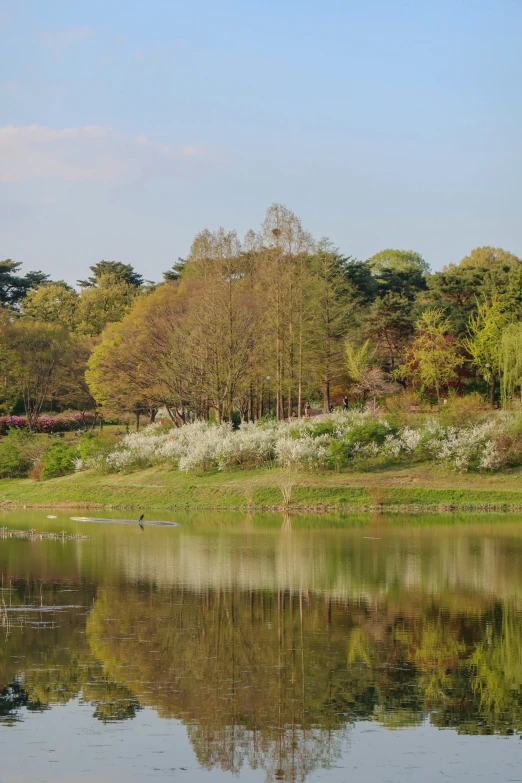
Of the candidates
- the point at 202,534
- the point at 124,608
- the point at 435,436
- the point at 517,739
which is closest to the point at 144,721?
the point at 517,739

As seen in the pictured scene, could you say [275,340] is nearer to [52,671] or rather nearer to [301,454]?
[301,454]

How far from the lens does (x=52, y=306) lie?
96.6 meters

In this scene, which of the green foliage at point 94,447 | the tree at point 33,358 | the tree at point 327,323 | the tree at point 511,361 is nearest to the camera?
the green foliage at point 94,447

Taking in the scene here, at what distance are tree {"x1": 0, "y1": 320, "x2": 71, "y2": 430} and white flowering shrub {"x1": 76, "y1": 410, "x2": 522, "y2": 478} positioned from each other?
85.0ft

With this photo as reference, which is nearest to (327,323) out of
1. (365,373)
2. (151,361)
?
(365,373)

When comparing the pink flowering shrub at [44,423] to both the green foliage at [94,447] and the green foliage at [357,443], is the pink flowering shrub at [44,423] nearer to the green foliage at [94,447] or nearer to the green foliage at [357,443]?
the green foliage at [94,447]

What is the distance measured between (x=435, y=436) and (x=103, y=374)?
3059 centimetres

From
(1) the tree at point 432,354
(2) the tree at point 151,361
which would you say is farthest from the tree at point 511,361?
(2) the tree at point 151,361

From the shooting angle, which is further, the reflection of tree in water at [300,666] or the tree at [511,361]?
the tree at [511,361]

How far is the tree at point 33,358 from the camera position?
2891 inches

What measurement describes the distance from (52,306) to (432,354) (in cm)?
4739

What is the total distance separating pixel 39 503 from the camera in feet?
152

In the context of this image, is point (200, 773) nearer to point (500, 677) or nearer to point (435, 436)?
point (500, 677)

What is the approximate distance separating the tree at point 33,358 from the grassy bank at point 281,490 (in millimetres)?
26367
